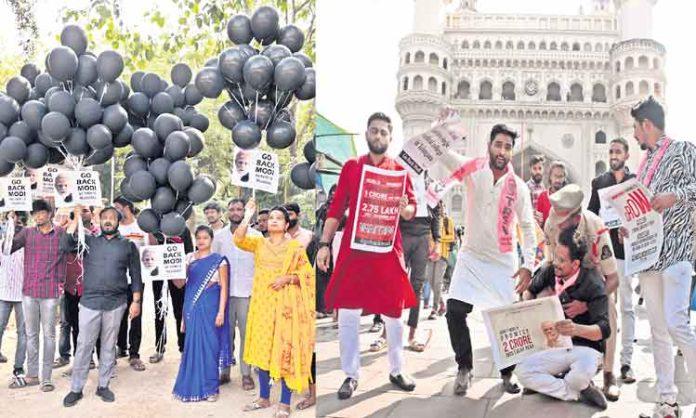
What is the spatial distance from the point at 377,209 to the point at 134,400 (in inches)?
94.5

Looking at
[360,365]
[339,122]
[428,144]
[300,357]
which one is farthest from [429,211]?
[300,357]

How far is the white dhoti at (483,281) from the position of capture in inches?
117

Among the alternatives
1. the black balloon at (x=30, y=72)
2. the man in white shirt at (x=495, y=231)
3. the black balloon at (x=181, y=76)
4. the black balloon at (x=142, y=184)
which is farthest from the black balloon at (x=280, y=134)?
the black balloon at (x=30, y=72)

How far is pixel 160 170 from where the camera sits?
466cm

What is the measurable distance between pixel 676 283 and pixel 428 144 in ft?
3.63

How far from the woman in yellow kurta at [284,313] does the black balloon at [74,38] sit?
171 centimetres

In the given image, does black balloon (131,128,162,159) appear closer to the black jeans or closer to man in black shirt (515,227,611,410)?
the black jeans

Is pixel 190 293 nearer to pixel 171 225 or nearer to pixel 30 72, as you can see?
pixel 171 225

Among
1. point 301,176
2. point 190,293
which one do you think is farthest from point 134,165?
point 301,176

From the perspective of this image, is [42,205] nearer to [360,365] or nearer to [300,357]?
[300,357]

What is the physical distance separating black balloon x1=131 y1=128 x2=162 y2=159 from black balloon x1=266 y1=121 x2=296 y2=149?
0.79 meters

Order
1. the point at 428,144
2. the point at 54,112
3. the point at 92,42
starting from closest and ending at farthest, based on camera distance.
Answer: the point at 428,144 → the point at 54,112 → the point at 92,42

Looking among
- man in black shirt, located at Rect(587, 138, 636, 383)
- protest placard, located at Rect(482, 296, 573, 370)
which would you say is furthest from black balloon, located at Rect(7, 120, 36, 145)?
man in black shirt, located at Rect(587, 138, 636, 383)

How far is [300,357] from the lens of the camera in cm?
408
